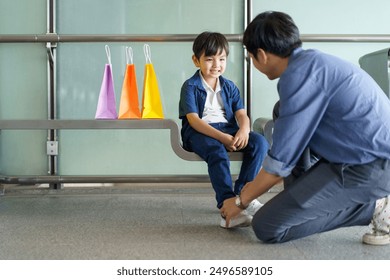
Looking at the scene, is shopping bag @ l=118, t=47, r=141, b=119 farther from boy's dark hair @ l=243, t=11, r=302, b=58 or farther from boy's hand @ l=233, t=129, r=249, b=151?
boy's dark hair @ l=243, t=11, r=302, b=58

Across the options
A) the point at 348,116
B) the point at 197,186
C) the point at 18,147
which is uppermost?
the point at 348,116

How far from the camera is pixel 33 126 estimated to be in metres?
2.55

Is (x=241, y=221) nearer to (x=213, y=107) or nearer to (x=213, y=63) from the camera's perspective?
(x=213, y=107)

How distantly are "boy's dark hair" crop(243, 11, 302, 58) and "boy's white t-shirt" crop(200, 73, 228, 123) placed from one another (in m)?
0.69

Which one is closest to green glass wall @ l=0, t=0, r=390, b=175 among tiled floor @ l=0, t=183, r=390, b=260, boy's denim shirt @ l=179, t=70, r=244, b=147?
tiled floor @ l=0, t=183, r=390, b=260

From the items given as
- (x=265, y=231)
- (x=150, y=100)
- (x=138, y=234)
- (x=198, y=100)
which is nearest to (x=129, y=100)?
(x=150, y=100)

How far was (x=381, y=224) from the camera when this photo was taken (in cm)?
190

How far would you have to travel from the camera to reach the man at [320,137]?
67.0 inches

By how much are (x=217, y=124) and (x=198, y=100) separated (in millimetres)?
143

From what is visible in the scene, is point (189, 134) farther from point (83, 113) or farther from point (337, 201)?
point (83, 113)

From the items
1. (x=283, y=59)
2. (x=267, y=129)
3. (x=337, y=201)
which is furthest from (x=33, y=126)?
(x=337, y=201)

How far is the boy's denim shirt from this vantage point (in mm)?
2426

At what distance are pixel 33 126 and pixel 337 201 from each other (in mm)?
1486

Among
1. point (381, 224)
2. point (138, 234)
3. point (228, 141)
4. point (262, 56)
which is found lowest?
point (138, 234)
